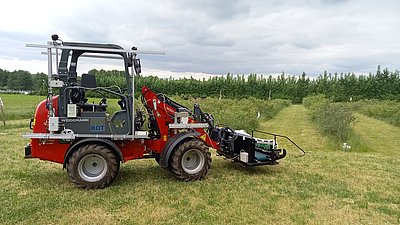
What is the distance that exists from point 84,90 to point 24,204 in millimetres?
2016

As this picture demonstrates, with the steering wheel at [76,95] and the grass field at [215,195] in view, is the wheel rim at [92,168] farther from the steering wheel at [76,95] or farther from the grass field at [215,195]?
the steering wheel at [76,95]

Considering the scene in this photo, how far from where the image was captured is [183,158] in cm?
630

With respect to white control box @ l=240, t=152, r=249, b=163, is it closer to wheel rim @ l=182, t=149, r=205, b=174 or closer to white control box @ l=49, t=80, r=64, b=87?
wheel rim @ l=182, t=149, r=205, b=174

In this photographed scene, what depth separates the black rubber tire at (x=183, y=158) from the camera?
613 cm

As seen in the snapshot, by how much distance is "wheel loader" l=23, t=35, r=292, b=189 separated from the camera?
5.58 meters

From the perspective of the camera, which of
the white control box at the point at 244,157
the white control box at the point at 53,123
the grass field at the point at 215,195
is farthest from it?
the white control box at the point at 244,157

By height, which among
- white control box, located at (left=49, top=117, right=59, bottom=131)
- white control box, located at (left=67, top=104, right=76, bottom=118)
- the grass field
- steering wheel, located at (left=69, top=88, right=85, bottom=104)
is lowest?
the grass field

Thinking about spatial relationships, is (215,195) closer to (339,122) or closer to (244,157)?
(244,157)

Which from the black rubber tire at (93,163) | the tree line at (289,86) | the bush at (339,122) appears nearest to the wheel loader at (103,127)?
the black rubber tire at (93,163)

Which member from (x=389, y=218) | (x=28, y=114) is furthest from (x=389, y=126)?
(x=28, y=114)

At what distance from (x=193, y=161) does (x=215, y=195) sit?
1.12 metres

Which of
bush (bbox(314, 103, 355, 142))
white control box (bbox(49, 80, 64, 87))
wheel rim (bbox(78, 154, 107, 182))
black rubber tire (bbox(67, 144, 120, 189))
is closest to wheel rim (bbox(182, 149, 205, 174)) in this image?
black rubber tire (bbox(67, 144, 120, 189))

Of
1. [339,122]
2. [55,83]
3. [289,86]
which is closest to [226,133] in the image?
[55,83]

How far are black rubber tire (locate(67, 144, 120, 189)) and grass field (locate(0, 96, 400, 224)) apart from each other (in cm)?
16
